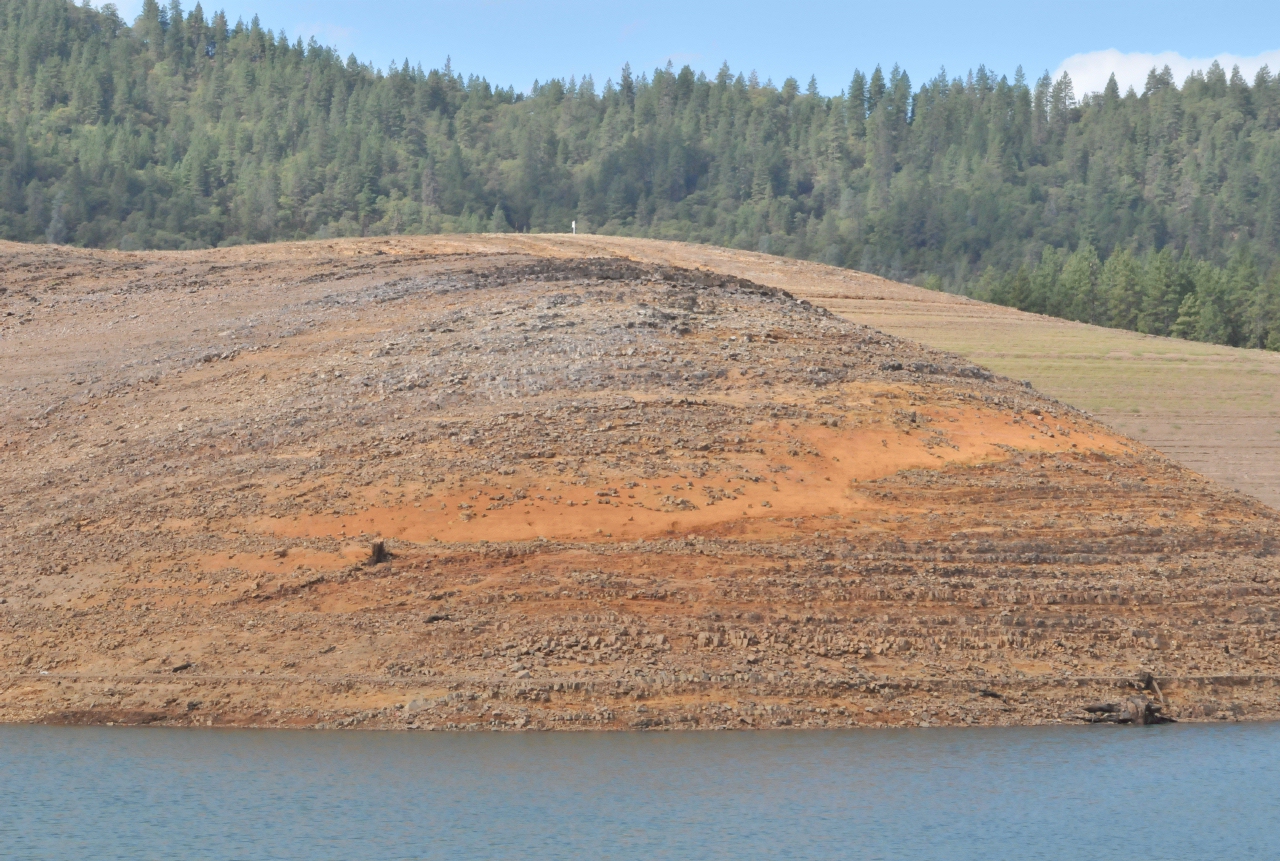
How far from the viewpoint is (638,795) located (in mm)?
14484

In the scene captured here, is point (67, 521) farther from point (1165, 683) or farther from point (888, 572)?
point (1165, 683)

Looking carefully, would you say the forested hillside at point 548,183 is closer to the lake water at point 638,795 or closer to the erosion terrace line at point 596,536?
the erosion terrace line at point 596,536

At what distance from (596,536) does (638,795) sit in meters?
7.59

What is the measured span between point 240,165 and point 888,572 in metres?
148

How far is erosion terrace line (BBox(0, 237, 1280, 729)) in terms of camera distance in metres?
18.8

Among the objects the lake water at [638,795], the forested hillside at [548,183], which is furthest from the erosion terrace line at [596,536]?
the forested hillside at [548,183]

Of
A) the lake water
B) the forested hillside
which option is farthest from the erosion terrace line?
the forested hillside

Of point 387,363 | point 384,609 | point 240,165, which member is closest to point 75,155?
point 240,165

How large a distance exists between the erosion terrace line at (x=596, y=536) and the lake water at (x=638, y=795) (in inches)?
44.6

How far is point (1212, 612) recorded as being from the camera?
70.3 feet

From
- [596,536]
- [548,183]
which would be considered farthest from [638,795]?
[548,183]

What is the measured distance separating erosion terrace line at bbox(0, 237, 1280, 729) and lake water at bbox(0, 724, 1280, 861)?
1.13 meters

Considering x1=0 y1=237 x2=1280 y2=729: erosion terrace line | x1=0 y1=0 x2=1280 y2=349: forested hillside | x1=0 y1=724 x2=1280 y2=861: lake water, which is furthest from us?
x1=0 y1=0 x2=1280 y2=349: forested hillside

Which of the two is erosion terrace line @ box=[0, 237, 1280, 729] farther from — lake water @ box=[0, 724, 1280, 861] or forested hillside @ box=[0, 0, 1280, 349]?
forested hillside @ box=[0, 0, 1280, 349]
